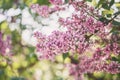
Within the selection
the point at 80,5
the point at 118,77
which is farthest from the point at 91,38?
the point at 118,77

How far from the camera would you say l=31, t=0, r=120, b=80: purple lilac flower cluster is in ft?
6.24

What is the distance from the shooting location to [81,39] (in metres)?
1.90

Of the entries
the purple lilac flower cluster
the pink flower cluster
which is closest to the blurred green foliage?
the pink flower cluster

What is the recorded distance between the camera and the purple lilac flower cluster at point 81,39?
190cm

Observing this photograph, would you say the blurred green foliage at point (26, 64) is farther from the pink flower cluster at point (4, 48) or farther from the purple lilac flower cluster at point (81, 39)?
the purple lilac flower cluster at point (81, 39)

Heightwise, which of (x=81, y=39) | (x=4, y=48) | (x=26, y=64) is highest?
(x=81, y=39)

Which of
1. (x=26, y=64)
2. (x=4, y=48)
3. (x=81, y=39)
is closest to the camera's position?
(x=81, y=39)

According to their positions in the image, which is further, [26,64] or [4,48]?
[26,64]

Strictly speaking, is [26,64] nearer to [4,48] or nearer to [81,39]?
[4,48]

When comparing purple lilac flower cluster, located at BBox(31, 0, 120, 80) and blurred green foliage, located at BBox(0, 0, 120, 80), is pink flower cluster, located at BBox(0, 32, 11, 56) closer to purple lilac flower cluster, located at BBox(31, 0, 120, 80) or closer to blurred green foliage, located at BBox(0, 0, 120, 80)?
blurred green foliage, located at BBox(0, 0, 120, 80)

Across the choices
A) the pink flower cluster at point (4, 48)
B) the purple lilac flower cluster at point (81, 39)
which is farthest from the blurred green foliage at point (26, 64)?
the purple lilac flower cluster at point (81, 39)

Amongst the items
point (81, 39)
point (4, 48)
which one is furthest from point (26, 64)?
point (81, 39)

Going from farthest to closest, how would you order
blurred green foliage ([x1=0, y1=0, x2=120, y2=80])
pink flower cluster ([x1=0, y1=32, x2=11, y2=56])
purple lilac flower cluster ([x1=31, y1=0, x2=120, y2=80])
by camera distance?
blurred green foliage ([x1=0, y1=0, x2=120, y2=80]) < pink flower cluster ([x1=0, y1=32, x2=11, y2=56]) < purple lilac flower cluster ([x1=31, y1=0, x2=120, y2=80])

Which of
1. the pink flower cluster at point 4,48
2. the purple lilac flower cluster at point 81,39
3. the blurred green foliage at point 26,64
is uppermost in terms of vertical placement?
the purple lilac flower cluster at point 81,39
